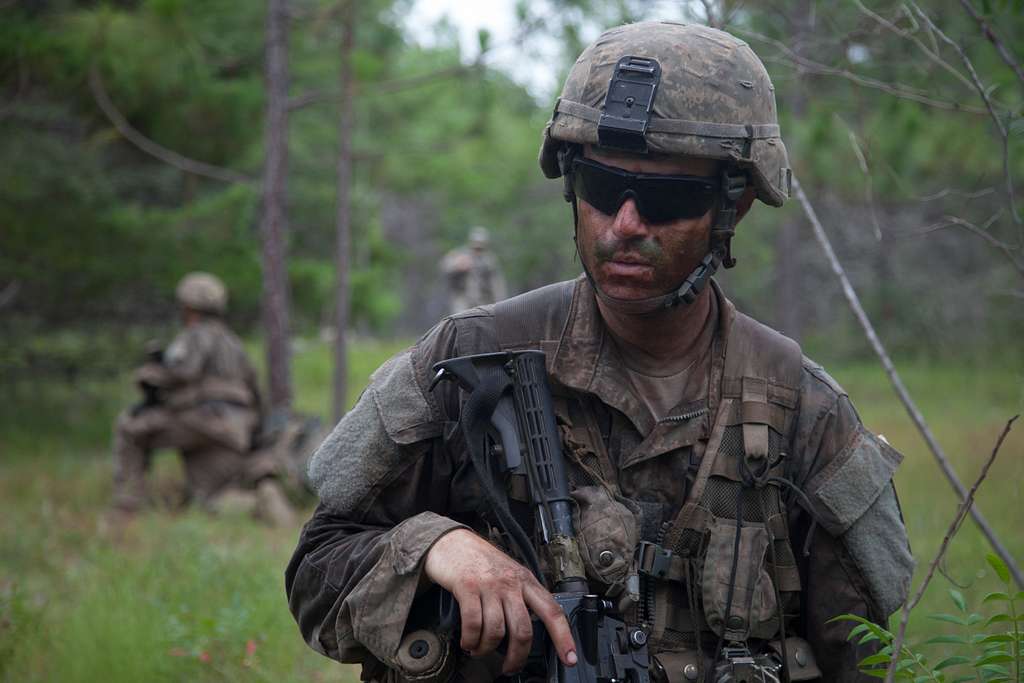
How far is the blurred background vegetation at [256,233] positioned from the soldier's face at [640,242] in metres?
1.10

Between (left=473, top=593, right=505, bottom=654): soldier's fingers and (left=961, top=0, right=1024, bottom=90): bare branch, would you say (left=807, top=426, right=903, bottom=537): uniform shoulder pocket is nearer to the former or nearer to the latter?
(left=473, top=593, right=505, bottom=654): soldier's fingers

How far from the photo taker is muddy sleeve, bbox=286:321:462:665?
2.38 m

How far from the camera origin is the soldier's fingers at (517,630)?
2174mm

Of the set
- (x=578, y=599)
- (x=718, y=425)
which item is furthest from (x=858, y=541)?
(x=578, y=599)

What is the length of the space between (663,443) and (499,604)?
1.98 ft

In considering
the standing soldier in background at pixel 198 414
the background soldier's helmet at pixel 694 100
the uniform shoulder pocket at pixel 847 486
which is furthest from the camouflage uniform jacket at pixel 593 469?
the standing soldier in background at pixel 198 414

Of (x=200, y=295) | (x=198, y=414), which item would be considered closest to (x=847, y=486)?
(x=198, y=414)

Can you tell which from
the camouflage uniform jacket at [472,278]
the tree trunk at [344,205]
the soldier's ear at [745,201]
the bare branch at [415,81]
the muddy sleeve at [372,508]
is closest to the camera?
the muddy sleeve at [372,508]

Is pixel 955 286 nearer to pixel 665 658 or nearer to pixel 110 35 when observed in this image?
pixel 110 35

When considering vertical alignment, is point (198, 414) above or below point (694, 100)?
below

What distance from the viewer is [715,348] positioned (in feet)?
8.91

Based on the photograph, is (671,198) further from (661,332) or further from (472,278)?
(472,278)

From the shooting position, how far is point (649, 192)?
8.11 feet

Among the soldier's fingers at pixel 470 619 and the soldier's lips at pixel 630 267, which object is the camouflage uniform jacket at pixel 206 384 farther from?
the soldier's fingers at pixel 470 619
